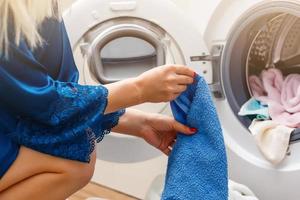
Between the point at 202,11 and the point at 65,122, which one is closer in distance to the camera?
the point at 65,122

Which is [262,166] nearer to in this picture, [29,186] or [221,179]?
[221,179]

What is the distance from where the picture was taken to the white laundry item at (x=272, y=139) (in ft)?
3.15

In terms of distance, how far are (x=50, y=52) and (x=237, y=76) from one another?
0.54 m

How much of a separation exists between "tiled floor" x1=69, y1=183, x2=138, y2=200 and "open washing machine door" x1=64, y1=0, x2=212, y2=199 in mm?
281

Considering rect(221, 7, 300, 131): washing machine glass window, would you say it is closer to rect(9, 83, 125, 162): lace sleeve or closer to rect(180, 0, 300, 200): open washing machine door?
rect(180, 0, 300, 200): open washing machine door

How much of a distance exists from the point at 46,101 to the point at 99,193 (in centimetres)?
79

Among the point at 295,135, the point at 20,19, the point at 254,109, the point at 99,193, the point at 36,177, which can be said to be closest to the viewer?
the point at 20,19

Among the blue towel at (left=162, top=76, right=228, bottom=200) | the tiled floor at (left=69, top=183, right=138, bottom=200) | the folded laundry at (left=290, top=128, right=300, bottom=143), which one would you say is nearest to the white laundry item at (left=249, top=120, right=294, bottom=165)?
the folded laundry at (left=290, top=128, right=300, bottom=143)

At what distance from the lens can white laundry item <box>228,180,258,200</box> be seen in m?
0.99

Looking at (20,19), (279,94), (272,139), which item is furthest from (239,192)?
(20,19)

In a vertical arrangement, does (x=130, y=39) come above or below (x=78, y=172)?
above

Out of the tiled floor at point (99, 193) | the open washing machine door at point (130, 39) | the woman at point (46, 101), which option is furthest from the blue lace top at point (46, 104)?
the tiled floor at point (99, 193)

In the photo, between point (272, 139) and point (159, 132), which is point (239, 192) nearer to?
point (272, 139)

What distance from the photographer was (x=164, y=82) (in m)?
0.73
